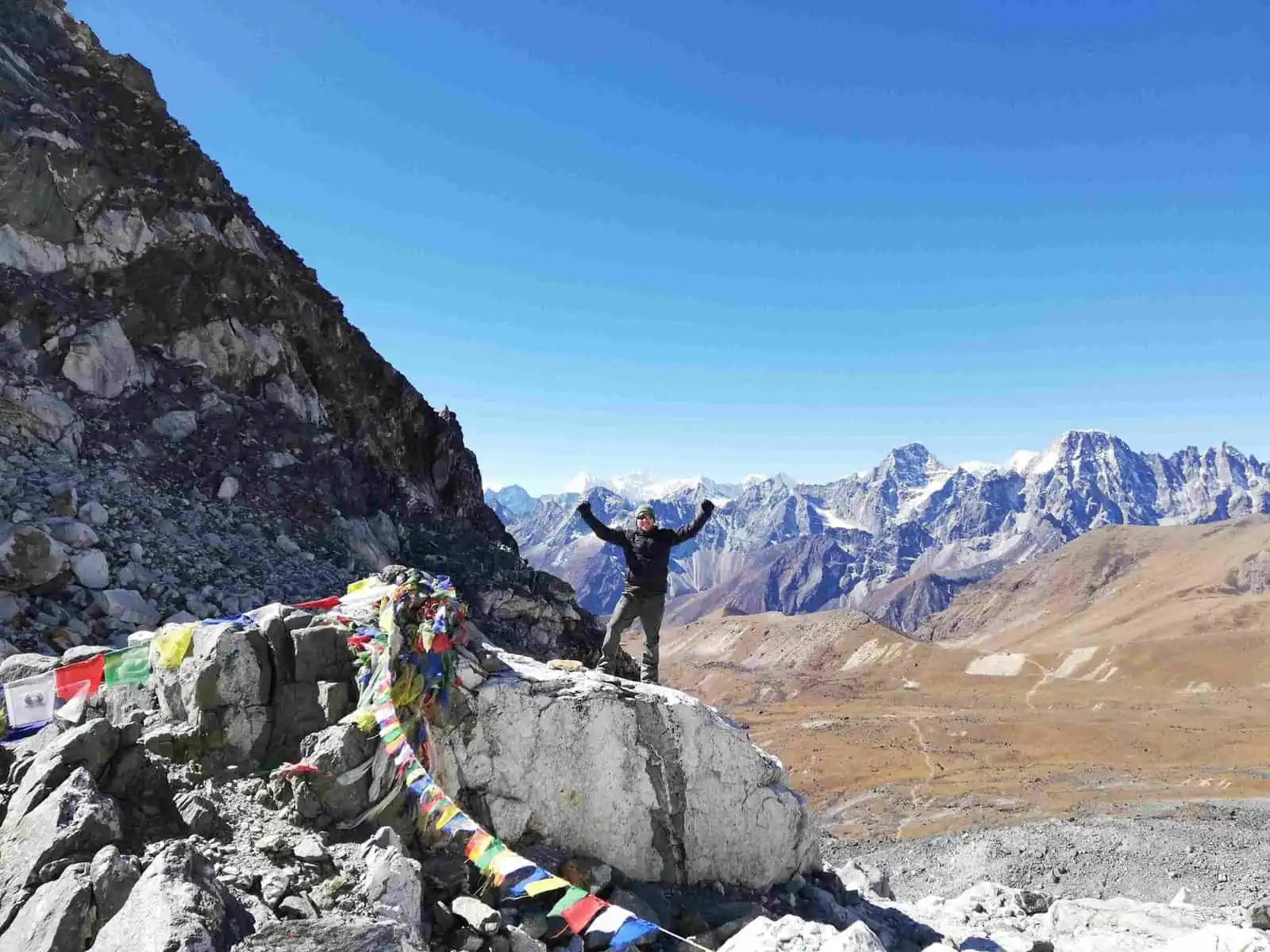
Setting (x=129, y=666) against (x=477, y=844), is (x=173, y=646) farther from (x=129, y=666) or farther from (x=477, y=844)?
(x=477, y=844)

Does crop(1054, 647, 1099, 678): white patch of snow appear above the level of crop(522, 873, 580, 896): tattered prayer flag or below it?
below

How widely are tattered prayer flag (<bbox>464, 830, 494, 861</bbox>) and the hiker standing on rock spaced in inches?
171

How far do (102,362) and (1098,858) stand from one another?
137ft

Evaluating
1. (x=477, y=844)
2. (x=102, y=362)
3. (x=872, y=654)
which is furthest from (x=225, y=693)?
(x=872, y=654)

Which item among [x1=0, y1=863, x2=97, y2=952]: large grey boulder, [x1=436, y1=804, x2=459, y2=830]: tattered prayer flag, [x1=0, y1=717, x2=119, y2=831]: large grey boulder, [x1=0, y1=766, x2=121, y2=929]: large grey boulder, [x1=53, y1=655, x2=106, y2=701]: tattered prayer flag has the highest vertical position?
[x1=53, y1=655, x2=106, y2=701]: tattered prayer flag

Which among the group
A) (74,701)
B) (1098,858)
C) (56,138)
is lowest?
(1098,858)

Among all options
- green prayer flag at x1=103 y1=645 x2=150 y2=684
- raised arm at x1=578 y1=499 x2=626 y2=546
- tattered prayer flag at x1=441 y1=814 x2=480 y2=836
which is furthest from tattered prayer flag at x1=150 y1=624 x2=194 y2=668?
raised arm at x1=578 y1=499 x2=626 y2=546

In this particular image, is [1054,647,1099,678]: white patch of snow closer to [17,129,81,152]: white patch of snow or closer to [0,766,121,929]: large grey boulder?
[17,129,81,152]: white patch of snow

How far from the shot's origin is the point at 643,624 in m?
12.6

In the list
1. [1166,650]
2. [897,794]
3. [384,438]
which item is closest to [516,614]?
[384,438]

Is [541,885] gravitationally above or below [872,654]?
above

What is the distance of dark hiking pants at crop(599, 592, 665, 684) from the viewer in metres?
12.5

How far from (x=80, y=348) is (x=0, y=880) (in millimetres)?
24888

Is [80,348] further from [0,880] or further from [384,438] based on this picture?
[0,880]
